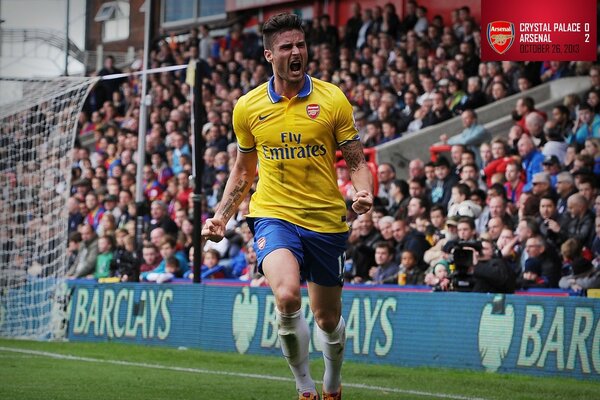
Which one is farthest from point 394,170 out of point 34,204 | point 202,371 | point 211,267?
point 202,371

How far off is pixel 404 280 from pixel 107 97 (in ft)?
54.2

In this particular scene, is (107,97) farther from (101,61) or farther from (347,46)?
(347,46)

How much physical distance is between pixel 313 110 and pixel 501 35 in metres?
4.37

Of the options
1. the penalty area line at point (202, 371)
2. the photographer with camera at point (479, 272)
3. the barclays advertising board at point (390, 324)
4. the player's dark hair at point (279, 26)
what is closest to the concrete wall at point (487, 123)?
the barclays advertising board at point (390, 324)

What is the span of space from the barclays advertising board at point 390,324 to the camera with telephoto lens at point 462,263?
215mm

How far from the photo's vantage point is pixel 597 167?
14.8 metres

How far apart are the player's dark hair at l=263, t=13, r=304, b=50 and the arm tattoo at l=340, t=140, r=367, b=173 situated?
88cm

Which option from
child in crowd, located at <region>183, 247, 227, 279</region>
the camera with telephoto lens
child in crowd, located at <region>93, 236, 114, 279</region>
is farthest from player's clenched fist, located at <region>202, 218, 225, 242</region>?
child in crowd, located at <region>93, 236, 114, 279</region>

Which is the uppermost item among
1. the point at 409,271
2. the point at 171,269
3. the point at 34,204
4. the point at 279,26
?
the point at 279,26

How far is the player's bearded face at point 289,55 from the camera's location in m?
8.14

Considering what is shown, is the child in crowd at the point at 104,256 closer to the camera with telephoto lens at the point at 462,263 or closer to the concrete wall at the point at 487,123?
the concrete wall at the point at 487,123

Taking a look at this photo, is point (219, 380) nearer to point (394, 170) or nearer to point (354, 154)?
point (354, 154)

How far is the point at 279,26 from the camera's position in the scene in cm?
819

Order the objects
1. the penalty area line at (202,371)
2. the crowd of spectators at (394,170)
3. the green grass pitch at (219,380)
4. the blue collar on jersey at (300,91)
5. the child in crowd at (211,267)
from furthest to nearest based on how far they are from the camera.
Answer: the child in crowd at (211,267), the crowd of spectators at (394,170), the penalty area line at (202,371), the green grass pitch at (219,380), the blue collar on jersey at (300,91)
